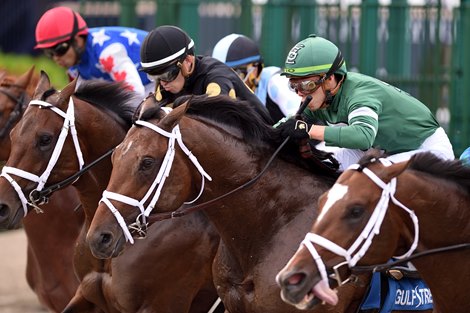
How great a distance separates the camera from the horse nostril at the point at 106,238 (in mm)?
5133

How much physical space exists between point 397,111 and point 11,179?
6.73ft

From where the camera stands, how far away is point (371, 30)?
32.2 ft

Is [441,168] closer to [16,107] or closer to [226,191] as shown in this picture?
[226,191]

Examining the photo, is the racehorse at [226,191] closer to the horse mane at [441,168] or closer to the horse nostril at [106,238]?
the horse nostril at [106,238]

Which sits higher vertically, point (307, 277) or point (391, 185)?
point (391, 185)

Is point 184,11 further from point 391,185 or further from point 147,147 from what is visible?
point 391,185

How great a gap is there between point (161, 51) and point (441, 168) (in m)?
1.82

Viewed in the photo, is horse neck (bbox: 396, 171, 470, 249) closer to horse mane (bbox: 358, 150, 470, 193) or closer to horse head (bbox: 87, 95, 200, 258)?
horse mane (bbox: 358, 150, 470, 193)

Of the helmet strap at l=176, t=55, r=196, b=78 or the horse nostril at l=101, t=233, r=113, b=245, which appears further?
the helmet strap at l=176, t=55, r=196, b=78

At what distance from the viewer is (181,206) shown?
545 centimetres

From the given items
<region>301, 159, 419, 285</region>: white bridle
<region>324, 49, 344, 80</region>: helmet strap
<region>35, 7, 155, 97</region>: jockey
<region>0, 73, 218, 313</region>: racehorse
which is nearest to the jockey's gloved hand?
<region>324, 49, 344, 80</region>: helmet strap

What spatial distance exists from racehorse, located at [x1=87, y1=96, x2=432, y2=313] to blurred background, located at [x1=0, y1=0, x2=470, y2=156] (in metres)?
4.29

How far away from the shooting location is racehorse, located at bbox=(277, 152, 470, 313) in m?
4.46

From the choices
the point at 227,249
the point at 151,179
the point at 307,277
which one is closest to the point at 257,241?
the point at 227,249
